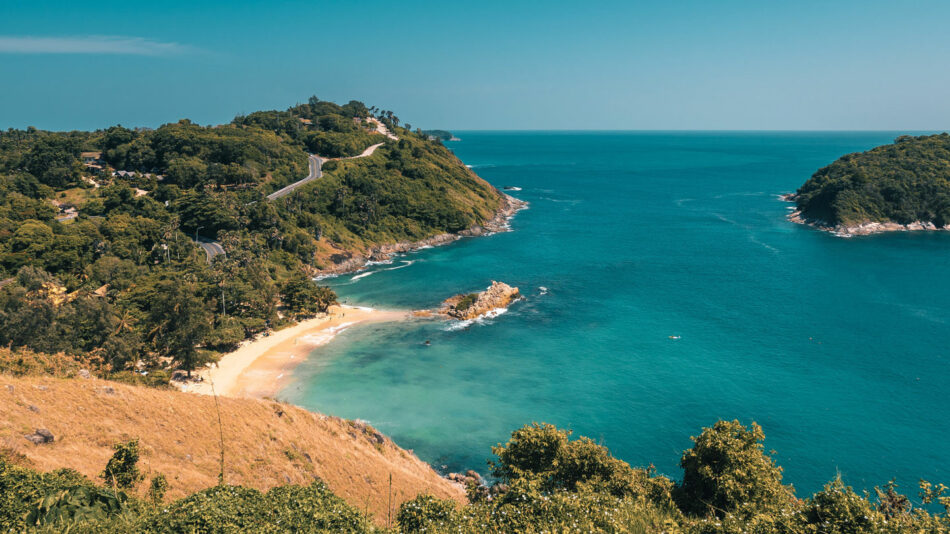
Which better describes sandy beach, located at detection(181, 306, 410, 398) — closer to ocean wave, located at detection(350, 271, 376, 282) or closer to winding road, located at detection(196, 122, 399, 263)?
ocean wave, located at detection(350, 271, 376, 282)

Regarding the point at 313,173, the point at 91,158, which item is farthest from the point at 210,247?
the point at 91,158

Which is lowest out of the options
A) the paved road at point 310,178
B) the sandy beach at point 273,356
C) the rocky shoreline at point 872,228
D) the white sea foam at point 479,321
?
the sandy beach at point 273,356

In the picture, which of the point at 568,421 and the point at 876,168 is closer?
the point at 568,421

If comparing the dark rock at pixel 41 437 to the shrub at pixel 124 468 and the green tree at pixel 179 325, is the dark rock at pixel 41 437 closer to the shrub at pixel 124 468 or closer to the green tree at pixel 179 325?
the shrub at pixel 124 468

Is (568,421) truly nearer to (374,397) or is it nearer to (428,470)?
(428,470)

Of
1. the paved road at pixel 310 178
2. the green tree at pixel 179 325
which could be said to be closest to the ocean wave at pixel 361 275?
the paved road at pixel 310 178

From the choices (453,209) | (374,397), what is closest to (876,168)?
(453,209)
